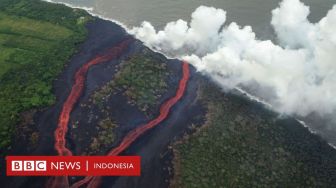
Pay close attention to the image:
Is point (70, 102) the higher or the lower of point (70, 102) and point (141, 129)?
the higher

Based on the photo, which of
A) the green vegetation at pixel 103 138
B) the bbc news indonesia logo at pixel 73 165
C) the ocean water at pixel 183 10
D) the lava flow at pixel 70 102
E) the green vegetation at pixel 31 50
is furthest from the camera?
the ocean water at pixel 183 10

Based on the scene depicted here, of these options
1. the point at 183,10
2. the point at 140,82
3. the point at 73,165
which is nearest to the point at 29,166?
the point at 73,165

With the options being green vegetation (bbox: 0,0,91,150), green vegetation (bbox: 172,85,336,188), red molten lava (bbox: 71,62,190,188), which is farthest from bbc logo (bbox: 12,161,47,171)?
green vegetation (bbox: 172,85,336,188)

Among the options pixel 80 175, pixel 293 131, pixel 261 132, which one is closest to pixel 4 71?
pixel 80 175

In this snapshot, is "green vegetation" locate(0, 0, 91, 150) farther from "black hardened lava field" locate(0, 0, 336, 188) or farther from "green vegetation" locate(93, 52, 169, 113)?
"green vegetation" locate(93, 52, 169, 113)

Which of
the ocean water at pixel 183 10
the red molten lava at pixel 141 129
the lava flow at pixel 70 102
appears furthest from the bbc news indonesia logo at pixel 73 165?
the ocean water at pixel 183 10

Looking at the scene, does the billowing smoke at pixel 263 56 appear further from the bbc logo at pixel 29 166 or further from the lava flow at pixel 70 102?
the bbc logo at pixel 29 166

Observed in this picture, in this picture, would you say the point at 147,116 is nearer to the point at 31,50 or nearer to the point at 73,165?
the point at 73,165

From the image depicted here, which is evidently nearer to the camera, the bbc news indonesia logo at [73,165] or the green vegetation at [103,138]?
the bbc news indonesia logo at [73,165]
